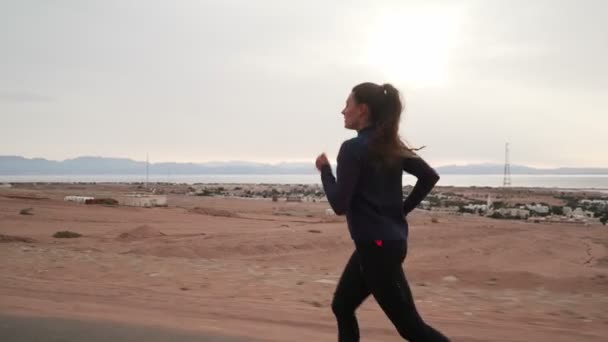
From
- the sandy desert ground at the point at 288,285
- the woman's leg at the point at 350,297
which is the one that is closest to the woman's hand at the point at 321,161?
the woman's leg at the point at 350,297

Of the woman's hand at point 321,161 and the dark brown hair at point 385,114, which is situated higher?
the dark brown hair at point 385,114

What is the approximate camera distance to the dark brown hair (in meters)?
2.92

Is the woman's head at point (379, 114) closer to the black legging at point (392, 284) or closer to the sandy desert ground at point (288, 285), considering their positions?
the black legging at point (392, 284)

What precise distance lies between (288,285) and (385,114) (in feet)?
16.9

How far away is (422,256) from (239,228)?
8634 millimetres

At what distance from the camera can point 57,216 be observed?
74.1ft

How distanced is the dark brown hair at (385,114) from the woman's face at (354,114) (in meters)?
0.02

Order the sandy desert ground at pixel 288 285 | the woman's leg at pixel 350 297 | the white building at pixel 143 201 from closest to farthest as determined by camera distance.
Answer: the woman's leg at pixel 350 297 < the sandy desert ground at pixel 288 285 < the white building at pixel 143 201

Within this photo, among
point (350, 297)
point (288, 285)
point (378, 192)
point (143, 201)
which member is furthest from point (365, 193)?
point (143, 201)

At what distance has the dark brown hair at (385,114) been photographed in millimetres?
2920

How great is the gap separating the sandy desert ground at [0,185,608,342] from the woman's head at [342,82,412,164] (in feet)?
7.04

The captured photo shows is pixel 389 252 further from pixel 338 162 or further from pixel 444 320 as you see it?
pixel 444 320

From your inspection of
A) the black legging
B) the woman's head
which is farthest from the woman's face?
the black legging

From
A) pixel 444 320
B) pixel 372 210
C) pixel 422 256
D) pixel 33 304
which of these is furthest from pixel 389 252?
pixel 422 256
